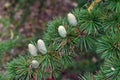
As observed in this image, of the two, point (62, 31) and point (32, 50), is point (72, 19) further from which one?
point (32, 50)

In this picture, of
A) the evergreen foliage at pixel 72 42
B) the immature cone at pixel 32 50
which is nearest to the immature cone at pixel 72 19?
the evergreen foliage at pixel 72 42

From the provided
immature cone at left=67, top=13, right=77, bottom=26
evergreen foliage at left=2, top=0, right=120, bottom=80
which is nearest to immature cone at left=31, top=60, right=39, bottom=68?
evergreen foliage at left=2, top=0, right=120, bottom=80

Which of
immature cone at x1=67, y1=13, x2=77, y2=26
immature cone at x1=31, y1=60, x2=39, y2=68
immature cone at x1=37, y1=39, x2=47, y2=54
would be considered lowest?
immature cone at x1=31, y1=60, x2=39, y2=68

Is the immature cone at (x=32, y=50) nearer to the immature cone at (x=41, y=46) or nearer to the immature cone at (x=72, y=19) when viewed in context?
the immature cone at (x=41, y=46)

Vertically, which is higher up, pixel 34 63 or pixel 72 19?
pixel 72 19

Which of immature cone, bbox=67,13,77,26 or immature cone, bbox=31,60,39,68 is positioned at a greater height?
immature cone, bbox=67,13,77,26

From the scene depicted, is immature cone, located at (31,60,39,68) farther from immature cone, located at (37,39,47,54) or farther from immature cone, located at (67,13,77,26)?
immature cone, located at (67,13,77,26)

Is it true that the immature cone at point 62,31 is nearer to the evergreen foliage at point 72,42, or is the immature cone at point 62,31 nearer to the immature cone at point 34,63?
the evergreen foliage at point 72,42

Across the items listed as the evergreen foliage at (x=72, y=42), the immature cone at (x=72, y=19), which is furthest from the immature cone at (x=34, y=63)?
the immature cone at (x=72, y=19)

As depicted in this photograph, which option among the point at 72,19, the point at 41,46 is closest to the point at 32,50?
the point at 41,46

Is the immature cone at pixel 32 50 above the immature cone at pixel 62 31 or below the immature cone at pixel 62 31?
below

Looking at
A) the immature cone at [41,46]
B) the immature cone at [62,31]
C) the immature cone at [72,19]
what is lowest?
the immature cone at [41,46]
